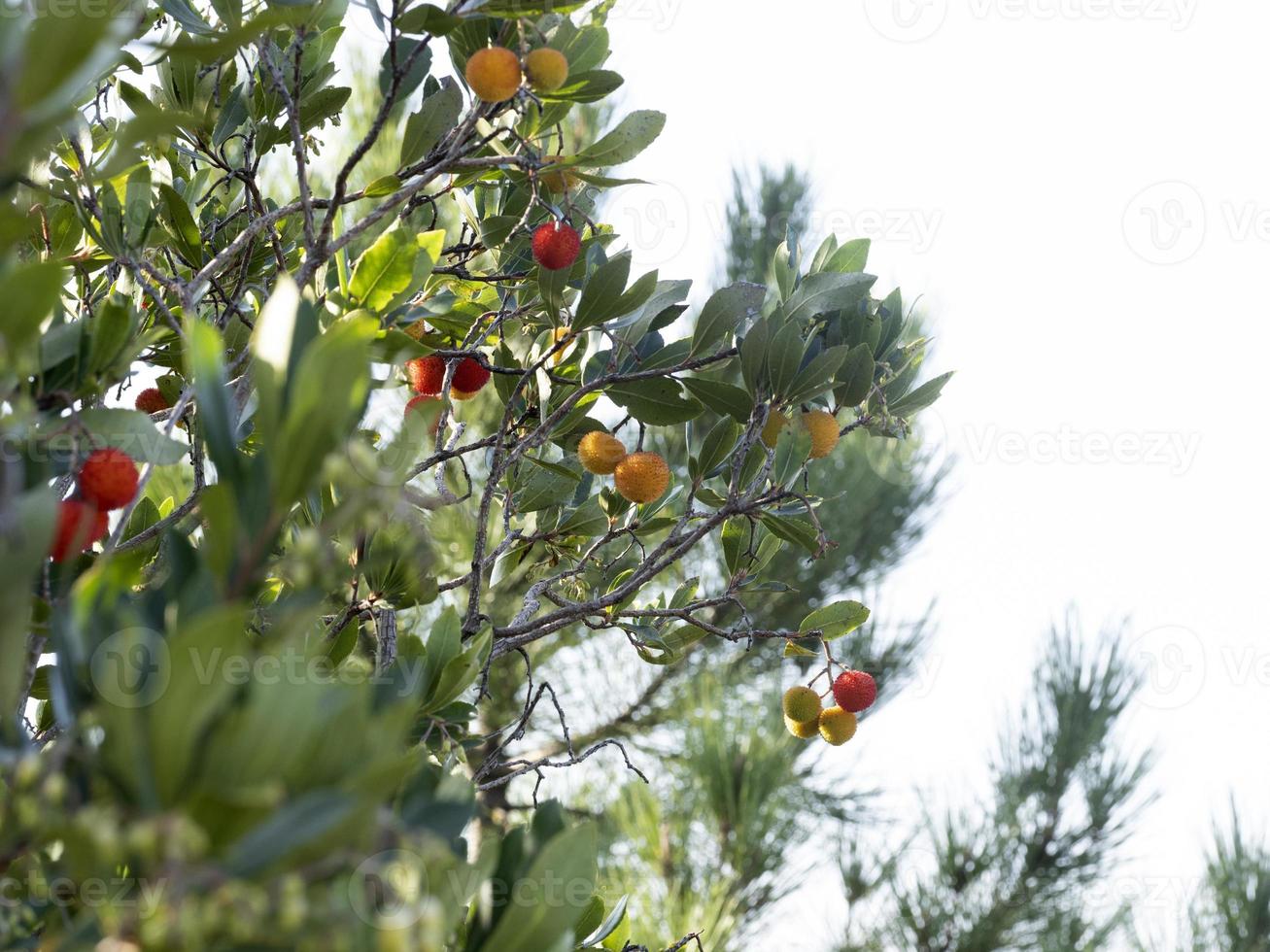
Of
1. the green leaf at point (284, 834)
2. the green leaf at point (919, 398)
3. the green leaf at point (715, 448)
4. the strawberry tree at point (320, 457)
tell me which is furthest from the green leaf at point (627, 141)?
the green leaf at point (284, 834)

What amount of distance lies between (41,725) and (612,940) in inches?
22.2

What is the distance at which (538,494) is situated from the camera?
1380 mm

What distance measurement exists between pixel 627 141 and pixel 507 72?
147 mm

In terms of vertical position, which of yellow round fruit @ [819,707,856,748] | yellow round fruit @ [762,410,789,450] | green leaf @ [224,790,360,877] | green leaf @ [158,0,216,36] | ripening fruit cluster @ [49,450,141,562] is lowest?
green leaf @ [224,790,360,877]

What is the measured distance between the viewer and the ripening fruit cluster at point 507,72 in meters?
0.95

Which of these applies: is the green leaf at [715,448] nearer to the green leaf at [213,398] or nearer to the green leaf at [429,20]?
the green leaf at [429,20]

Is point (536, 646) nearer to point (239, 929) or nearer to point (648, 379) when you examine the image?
point (648, 379)

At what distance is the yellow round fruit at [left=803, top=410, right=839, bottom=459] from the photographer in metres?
1.21

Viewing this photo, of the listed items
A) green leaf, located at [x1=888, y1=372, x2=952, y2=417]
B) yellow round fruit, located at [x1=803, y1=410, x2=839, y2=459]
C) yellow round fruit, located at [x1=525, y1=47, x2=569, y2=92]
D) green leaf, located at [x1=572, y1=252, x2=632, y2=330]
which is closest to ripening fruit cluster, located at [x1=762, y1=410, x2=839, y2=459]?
yellow round fruit, located at [x1=803, y1=410, x2=839, y2=459]

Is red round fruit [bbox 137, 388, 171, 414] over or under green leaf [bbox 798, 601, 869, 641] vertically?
over

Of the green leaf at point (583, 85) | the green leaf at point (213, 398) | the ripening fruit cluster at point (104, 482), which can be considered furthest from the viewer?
the green leaf at point (583, 85)

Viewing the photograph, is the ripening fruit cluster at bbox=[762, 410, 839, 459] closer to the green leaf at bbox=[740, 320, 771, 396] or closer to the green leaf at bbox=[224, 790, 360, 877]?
the green leaf at bbox=[740, 320, 771, 396]

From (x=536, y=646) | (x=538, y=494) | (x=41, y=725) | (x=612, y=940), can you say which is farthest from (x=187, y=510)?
(x=536, y=646)

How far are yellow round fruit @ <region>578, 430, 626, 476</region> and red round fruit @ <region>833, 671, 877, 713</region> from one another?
14.8 inches
